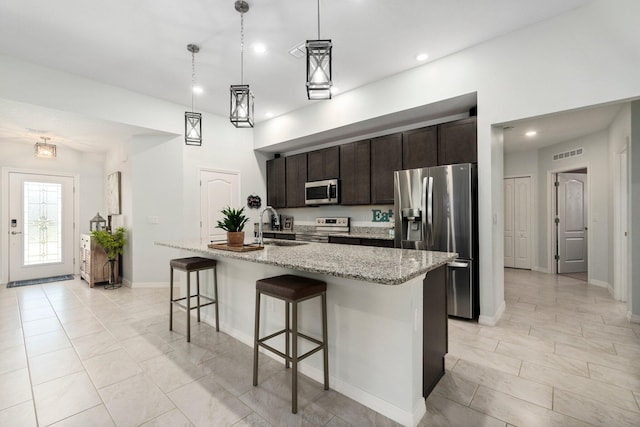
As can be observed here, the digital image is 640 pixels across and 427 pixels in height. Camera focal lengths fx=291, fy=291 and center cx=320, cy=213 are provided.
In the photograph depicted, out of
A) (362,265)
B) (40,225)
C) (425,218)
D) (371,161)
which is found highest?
(371,161)

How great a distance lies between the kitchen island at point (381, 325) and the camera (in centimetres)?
164

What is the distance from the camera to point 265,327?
254 centimetres

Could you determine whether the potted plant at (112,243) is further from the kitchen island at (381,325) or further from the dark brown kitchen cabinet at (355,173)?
the kitchen island at (381,325)

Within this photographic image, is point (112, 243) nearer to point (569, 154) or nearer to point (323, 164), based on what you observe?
point (323, 164)

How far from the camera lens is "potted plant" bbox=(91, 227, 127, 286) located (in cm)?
480

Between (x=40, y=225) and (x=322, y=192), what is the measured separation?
17.7ft

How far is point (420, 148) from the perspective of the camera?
12.2 ft

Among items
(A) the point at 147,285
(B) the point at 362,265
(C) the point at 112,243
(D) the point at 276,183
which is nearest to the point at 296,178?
(D) the point at 276,183

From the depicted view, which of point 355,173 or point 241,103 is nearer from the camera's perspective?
point 241,103

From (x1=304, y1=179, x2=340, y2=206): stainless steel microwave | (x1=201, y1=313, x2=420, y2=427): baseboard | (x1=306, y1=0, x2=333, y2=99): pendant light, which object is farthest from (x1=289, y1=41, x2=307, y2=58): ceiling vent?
(x1=201, y1=313, x2=420, y2=427): baseboard

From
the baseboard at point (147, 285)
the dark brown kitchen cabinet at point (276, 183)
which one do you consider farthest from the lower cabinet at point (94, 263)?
the dark brown kitchen cabinet at point (276, 183)

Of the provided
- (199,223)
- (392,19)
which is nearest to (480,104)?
(392,19)

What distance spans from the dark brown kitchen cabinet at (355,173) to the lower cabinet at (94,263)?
4.21m

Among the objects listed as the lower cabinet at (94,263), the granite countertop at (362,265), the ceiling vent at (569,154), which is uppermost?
the ceiling vent at (569,154)
